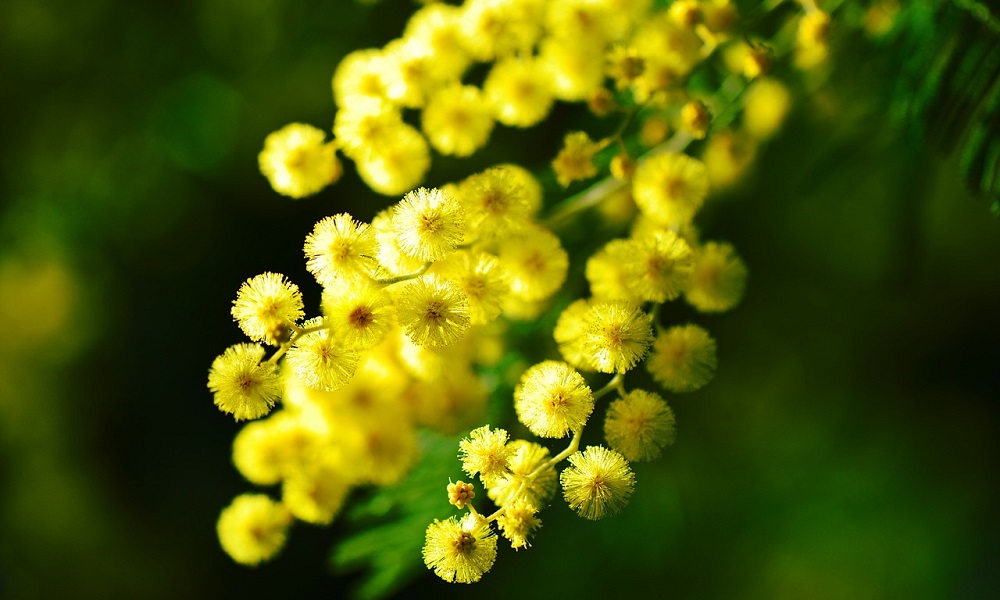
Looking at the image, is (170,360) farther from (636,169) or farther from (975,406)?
(975,406)

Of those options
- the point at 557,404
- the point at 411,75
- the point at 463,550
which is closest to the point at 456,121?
the point at 411,75

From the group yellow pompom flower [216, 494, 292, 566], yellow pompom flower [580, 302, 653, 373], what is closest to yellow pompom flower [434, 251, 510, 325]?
yellow pompom flower [580, 302, 653, 373]

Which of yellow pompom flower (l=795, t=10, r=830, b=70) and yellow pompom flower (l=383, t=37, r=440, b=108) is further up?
yellow pompom flower (l=795, t=10, r=830, b=70)

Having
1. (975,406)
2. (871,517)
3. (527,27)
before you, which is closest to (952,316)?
(975,406)

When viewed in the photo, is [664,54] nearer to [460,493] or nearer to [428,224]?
[428,224]

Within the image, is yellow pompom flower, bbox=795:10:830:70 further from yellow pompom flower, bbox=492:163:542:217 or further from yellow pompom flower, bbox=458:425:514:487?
yellow pompom flower, bbox=458:425:514:487

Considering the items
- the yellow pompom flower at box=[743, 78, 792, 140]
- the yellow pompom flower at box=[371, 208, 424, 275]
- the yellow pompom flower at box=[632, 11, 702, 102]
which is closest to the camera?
the yellow pompom flower at box=[371, 208, 424, 275]

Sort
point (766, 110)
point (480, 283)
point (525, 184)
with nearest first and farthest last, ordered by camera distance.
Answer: point (480, 283) → point (525, 184) → point (766, 110)

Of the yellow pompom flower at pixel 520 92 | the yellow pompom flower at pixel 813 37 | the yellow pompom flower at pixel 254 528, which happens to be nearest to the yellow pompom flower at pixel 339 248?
the yellow pompom flower at pixel 520 92
